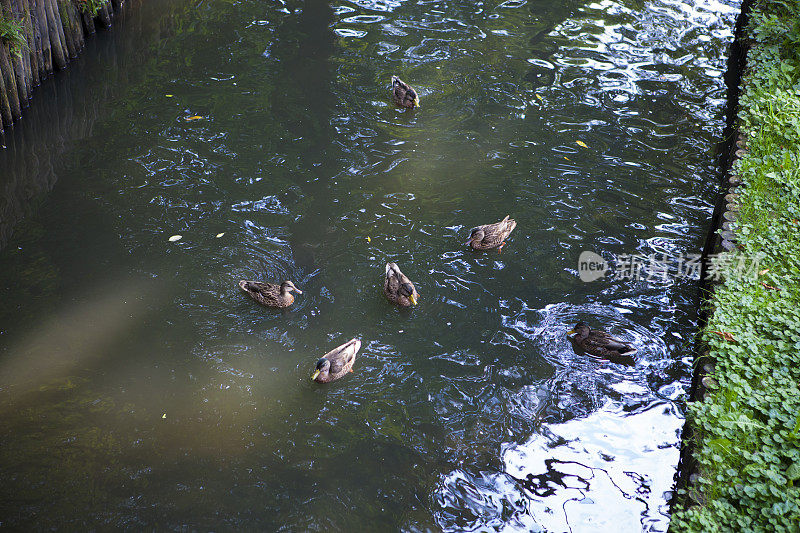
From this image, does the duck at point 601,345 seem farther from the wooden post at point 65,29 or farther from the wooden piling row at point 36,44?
the wooden post at point 65,29

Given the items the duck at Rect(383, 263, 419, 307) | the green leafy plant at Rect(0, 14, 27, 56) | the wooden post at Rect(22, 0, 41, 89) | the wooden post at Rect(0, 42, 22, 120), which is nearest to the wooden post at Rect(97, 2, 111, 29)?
the wooden post at Rect(22, 0, 41, 89)

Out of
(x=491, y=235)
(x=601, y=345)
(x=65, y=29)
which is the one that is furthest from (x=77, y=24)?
(x=601, y=345)

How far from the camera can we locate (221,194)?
327 inches

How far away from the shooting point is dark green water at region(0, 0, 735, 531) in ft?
17.1

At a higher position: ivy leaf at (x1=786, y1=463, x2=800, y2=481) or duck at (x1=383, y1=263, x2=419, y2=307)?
ivy leaf at (x1=786, y1=463, x2=800, y2=481)

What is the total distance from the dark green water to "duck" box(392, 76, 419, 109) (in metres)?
0.18

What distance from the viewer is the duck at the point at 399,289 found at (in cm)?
660

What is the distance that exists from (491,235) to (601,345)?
6.28 feet

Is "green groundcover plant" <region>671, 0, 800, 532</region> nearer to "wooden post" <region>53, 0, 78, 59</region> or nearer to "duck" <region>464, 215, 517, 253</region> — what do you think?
"duck" <region>464, 215, 517, 253</region>

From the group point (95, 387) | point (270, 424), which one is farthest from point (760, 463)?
point (95, 387)

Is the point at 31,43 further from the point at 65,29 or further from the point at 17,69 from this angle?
the point at 65,29

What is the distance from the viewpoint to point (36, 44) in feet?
32.5

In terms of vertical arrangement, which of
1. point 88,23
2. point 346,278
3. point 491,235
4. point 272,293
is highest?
point 88,23

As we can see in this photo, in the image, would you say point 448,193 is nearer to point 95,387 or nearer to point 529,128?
point 529,128
